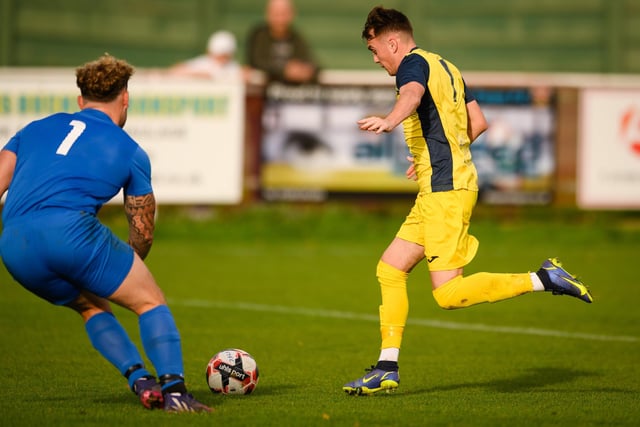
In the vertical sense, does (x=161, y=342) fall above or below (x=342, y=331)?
above

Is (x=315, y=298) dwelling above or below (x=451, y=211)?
below

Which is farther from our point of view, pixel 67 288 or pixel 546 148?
pixel 546 148

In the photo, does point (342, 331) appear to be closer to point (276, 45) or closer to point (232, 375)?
point (232, 375)

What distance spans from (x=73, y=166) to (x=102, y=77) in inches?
19.7

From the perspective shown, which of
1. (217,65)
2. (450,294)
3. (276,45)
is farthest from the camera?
(276,45)

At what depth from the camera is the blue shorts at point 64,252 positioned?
6012 millimetres

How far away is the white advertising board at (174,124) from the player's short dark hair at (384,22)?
371 inches

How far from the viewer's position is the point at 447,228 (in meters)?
7.22

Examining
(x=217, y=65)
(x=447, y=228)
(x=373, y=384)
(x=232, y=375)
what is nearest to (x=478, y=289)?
(x=447, y=228)

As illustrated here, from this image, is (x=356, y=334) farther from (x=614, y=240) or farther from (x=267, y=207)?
(x=614, y=240)

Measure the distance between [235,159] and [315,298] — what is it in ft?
15.8

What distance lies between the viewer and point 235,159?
16625mm

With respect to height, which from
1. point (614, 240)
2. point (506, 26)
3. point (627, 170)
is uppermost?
point (506, 26)

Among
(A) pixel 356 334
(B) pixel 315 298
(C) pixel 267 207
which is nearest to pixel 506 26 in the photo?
(C) pixel 267 207
